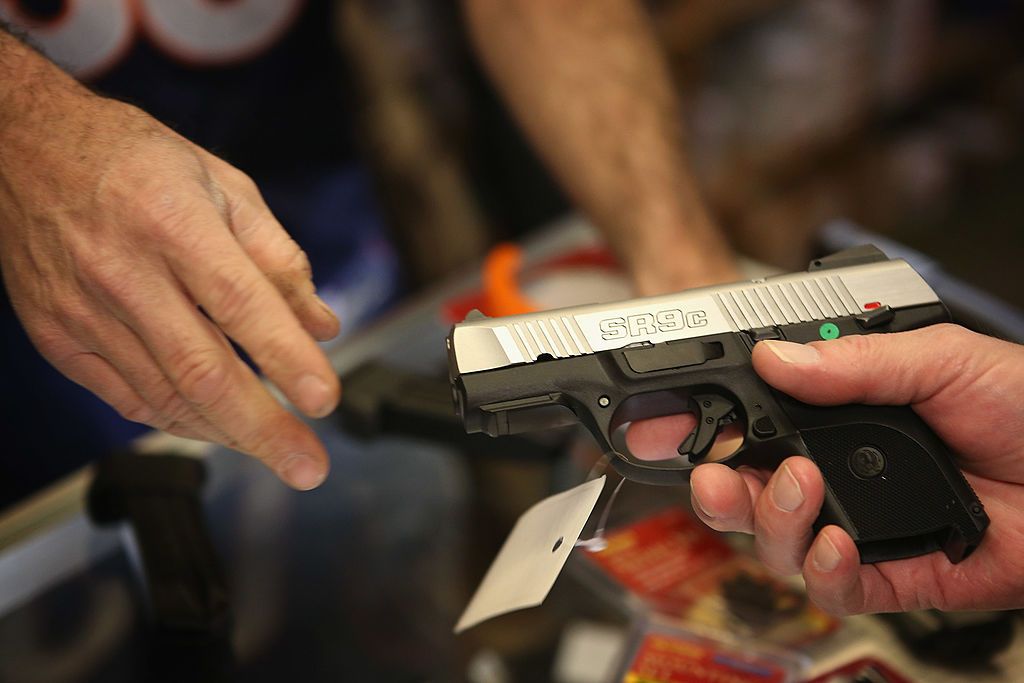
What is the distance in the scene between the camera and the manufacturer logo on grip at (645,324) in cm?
65

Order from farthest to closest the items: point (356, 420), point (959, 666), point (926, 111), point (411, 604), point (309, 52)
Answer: point (926, 111)
point (309, 52)
point (356, 420)
point (411, 604)
point (959, 666)

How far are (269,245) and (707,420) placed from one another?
338mm

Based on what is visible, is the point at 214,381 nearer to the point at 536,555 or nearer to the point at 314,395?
the point at 314,395

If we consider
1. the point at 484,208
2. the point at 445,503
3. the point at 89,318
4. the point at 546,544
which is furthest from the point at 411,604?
the point at 484,208

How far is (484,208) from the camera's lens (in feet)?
6.54

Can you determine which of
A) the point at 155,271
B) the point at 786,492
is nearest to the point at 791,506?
the point at 786,492

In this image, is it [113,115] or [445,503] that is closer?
[113,115]

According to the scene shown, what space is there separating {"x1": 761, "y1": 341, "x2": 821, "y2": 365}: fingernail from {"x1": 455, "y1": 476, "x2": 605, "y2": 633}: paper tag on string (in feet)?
0.51

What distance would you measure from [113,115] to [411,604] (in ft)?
1.65

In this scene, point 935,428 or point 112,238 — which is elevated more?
point 112,238

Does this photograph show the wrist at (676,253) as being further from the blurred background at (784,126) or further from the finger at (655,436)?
the blurred background at (784,126)

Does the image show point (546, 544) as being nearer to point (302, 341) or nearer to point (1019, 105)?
point (302, 341)

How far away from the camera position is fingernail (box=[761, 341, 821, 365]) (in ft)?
2.06

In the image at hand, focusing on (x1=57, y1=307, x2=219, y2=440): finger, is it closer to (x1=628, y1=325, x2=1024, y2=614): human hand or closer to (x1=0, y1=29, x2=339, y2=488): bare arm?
(x1=0, y1=29, x2=339, y2=488): bare arm
